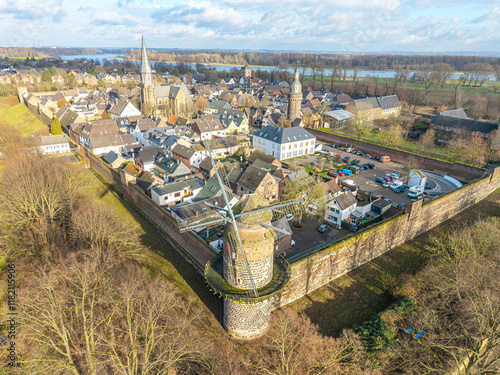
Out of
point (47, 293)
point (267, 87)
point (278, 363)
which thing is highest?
point (267, 87)

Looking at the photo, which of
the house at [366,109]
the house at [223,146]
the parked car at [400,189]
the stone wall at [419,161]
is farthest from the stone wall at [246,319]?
the house at [366,109]

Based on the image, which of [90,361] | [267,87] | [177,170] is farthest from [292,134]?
[267,87]

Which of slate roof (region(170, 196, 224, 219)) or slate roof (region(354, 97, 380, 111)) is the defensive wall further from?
slate roof (region(354, 97, 380, 111))

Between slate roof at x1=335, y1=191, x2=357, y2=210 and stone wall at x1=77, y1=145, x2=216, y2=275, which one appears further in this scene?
slate roof at x1=335, y1=191, x2=357, y2=210

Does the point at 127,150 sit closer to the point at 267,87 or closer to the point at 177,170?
the point at 177,170

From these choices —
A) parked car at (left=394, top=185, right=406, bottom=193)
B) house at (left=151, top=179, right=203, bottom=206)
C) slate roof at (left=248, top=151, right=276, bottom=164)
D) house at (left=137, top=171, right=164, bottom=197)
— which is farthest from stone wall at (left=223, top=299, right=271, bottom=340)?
parked car at (left=394, top=185, right=406, bottom=193)

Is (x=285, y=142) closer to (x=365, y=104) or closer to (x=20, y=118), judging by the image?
(x=365, y=104)

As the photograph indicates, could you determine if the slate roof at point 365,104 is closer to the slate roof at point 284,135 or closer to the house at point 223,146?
the slate roof at point 284,135
